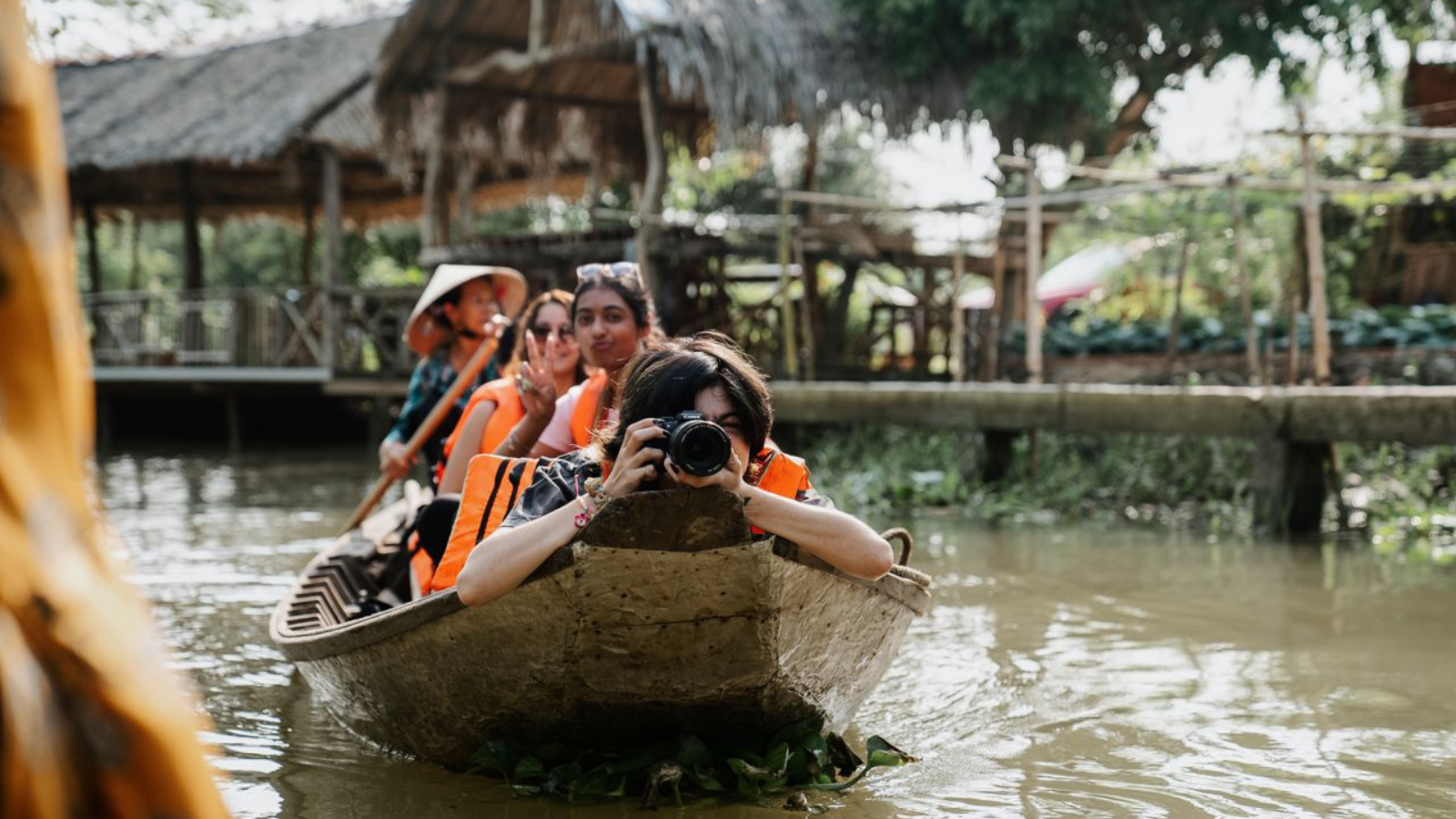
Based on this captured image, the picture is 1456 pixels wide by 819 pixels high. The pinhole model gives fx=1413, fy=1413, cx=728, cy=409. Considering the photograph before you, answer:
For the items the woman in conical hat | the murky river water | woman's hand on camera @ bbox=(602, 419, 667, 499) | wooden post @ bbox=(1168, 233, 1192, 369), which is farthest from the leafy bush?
woman's hand on camera @ bbox=(602, 419, 667, 499)

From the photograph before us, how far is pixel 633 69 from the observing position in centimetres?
1302

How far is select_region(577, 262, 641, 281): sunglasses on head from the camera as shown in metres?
4.46

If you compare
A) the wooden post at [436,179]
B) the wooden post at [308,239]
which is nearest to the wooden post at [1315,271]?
the wooden post at [436,179]

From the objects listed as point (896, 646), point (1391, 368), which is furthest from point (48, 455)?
point (1391, 368)

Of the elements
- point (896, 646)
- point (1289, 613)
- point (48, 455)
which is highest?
point (48, 455)

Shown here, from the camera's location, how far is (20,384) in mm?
1021

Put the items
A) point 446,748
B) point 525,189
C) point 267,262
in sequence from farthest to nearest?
point 267,262 < point 525,189 < point 446,748

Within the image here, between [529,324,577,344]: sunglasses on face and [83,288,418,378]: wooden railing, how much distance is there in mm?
8200

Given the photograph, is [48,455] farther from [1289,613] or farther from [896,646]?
[1289,613]

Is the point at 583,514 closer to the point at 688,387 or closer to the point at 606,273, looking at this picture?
the point at 688,387

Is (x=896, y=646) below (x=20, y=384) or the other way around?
below

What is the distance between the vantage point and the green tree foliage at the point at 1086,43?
11.3 metres

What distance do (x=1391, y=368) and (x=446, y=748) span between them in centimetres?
799

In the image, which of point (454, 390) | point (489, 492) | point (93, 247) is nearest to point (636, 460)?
point (489, 492)
